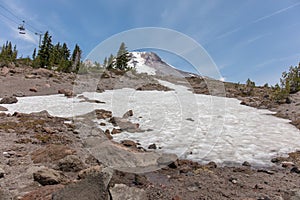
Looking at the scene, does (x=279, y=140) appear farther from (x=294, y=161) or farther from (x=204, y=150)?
(x=204, y=150)

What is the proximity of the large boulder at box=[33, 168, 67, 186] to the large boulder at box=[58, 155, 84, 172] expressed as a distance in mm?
638

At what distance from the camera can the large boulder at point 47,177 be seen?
449cm

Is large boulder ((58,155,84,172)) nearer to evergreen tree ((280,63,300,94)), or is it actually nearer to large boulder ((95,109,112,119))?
large boulder ((95,109,112,119))

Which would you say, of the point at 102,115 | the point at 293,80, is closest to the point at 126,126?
the point at 102,115

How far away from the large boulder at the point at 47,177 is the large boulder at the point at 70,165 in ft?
2.09

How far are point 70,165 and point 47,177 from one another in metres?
0.89

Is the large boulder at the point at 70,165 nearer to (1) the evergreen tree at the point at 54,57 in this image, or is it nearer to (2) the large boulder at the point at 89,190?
(2) the large boulder at the point at 89,190

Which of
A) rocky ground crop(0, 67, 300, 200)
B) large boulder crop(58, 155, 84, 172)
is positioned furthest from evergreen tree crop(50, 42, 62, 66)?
large boulder crop(58, 155, 84, 172)

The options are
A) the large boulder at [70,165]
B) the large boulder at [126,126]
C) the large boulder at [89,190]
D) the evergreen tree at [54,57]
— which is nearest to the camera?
the large boulder at [89,190]

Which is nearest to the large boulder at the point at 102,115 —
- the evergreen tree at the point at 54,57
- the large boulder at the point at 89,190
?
the large boulder at the point at 89,190

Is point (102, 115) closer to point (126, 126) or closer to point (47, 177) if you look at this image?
point (126, 126)

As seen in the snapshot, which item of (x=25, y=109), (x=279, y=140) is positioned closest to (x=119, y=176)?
(x=279, y=140)

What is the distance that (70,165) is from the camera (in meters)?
5.40

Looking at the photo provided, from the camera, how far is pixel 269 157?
7074mm
